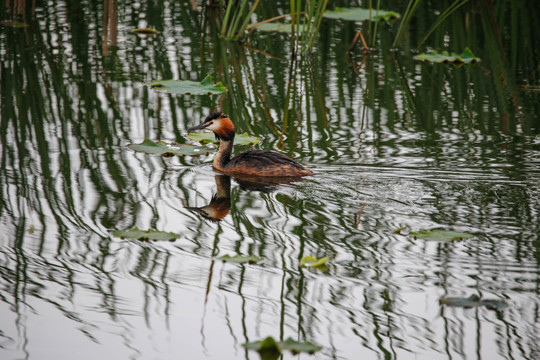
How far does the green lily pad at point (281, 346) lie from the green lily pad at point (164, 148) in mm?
3878

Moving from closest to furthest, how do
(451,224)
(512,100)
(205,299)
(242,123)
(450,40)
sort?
1. (205,299)
2. (451,224)
3. (242,123)
4. (512,100)
5. (450,40)

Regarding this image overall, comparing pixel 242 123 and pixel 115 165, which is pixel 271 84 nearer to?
pixel 242 123

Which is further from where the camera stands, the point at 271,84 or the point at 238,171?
the point at 271,84

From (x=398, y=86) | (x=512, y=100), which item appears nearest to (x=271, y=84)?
(x=398, y=86)

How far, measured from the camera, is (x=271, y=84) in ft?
35.1

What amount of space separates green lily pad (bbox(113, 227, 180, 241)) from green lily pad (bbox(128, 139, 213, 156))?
2.20 meters

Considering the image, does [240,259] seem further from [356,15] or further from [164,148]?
[356,15]

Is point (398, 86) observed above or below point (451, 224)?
above

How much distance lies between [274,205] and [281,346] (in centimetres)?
250

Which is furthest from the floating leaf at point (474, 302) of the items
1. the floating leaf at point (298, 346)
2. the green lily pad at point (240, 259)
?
the green lily pad at point (240, 259)

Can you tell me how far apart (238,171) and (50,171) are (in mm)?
1840

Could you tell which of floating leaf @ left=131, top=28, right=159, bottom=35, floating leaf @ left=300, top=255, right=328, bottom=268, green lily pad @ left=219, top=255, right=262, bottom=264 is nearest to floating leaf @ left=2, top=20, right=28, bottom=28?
floating leaf @ left=131, top=28, right=159, bottom=35

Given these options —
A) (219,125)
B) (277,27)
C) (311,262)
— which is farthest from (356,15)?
(311,262)

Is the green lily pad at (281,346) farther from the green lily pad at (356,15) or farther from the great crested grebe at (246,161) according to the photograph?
the green lily pad at (356,15)
